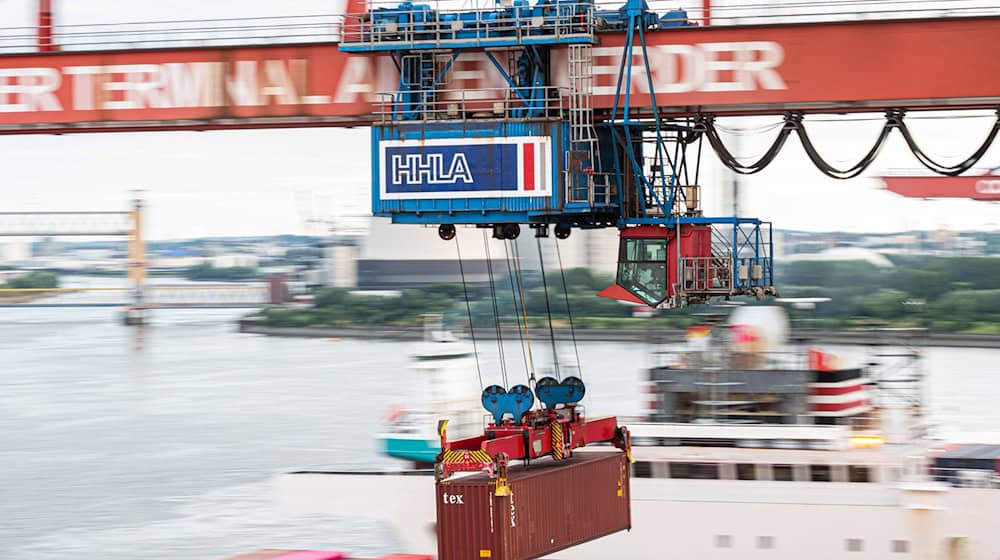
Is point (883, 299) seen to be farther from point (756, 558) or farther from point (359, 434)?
point (756, 558)

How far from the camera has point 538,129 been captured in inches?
668

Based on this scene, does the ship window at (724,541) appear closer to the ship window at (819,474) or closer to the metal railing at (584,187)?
the ship window at (819,474)

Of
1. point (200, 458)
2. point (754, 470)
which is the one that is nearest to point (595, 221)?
point (754, 470)

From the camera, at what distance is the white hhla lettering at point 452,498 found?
58.4 ft

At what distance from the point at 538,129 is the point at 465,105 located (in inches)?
46.7

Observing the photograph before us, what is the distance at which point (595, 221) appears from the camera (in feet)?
60.0

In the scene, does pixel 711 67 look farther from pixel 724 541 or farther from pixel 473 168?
pixel 724 541

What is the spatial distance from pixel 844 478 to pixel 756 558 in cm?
257

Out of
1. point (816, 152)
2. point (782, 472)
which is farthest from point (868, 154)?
point (782, 472)

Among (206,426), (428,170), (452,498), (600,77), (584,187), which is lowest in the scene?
(206,426)

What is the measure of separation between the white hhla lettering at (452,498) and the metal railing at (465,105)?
5394 millimetres

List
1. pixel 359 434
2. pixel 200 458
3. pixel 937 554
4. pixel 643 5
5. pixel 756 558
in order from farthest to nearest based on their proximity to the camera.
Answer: pixel 359 434, pixel 200 458, pixel 756 558, pixel 937 554, pixel 643 5

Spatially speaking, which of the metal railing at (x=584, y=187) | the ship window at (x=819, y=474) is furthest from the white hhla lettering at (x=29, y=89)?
the ship window at (x=819, y=474)

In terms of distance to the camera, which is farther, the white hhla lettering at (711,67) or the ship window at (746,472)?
the ship window at (746,472)
